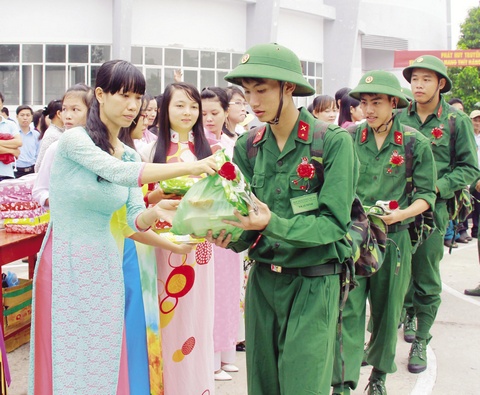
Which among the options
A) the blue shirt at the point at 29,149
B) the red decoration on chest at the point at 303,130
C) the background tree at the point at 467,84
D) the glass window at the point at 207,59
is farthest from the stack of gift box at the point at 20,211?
the background tree at the point at 467,84

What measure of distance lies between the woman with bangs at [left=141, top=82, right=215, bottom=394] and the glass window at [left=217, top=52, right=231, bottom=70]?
2004 cm

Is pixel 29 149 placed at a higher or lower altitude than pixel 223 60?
lower

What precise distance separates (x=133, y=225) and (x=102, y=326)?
507mm

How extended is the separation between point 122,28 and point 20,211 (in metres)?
16.8

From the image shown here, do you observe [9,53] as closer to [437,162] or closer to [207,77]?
[207,77]

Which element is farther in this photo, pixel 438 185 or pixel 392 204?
pixel 438 185

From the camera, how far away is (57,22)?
2100cm

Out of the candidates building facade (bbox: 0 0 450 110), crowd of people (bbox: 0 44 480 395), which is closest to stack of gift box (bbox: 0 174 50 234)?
crowd of people (bbox: 0 44 480 395)

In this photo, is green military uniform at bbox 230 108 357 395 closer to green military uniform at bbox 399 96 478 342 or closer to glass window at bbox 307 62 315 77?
green military uniform at bbox 399 96 478 342

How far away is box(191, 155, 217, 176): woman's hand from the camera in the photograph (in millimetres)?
2475

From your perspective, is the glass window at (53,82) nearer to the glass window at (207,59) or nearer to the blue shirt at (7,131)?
the glass window at (207,59)

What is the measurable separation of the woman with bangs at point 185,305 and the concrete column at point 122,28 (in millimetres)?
17239

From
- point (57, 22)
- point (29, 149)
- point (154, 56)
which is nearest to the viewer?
point (29, 149)

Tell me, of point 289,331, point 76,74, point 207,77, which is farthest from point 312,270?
point 207,77
